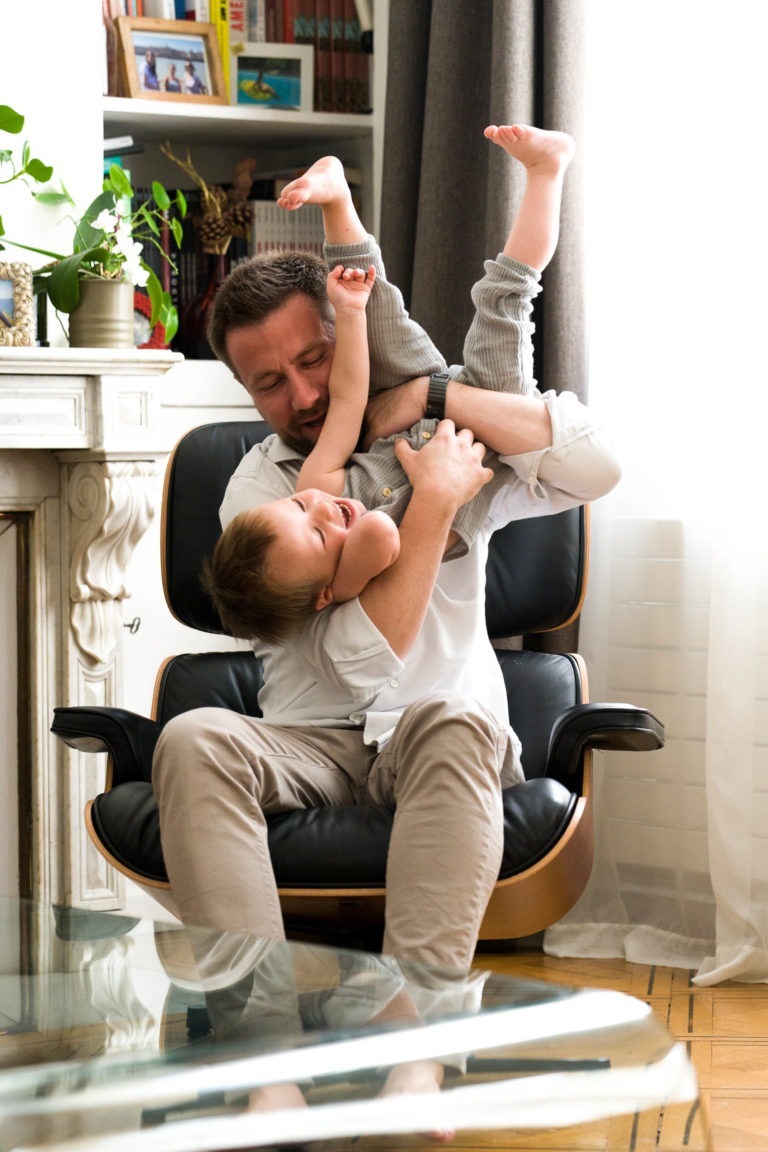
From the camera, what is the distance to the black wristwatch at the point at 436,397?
190 cm

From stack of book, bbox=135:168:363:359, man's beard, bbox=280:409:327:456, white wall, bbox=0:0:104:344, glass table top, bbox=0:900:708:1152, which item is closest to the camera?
glass table top, bbox=0:900:708:1152

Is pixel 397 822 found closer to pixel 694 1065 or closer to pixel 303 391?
pixel 303 391

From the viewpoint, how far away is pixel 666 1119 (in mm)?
940

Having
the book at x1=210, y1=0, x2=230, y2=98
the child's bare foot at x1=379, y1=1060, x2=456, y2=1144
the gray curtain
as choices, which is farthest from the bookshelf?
the child's bare foot at x1=379, y1=1060, x2=456, y2=1144

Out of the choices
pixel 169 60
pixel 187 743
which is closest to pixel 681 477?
pixel 187 743

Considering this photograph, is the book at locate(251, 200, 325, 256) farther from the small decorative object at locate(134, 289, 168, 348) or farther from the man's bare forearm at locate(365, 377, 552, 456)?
the man's bare forearm at locate(365, 377, 552, 456)

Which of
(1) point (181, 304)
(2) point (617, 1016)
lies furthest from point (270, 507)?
(1) point (181, 304)

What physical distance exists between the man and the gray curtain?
2.39 feet

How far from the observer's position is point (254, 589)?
5.75ft

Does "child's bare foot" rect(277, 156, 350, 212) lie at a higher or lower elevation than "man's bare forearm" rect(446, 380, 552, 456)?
higher

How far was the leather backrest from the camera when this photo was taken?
217 cm

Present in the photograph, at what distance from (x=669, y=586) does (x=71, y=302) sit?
1.22 meters

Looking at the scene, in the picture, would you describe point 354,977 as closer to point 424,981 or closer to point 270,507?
point 424,981

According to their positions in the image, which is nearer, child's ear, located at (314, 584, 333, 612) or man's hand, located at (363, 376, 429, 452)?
child's ear, located at (314, 584, 333, 612)
